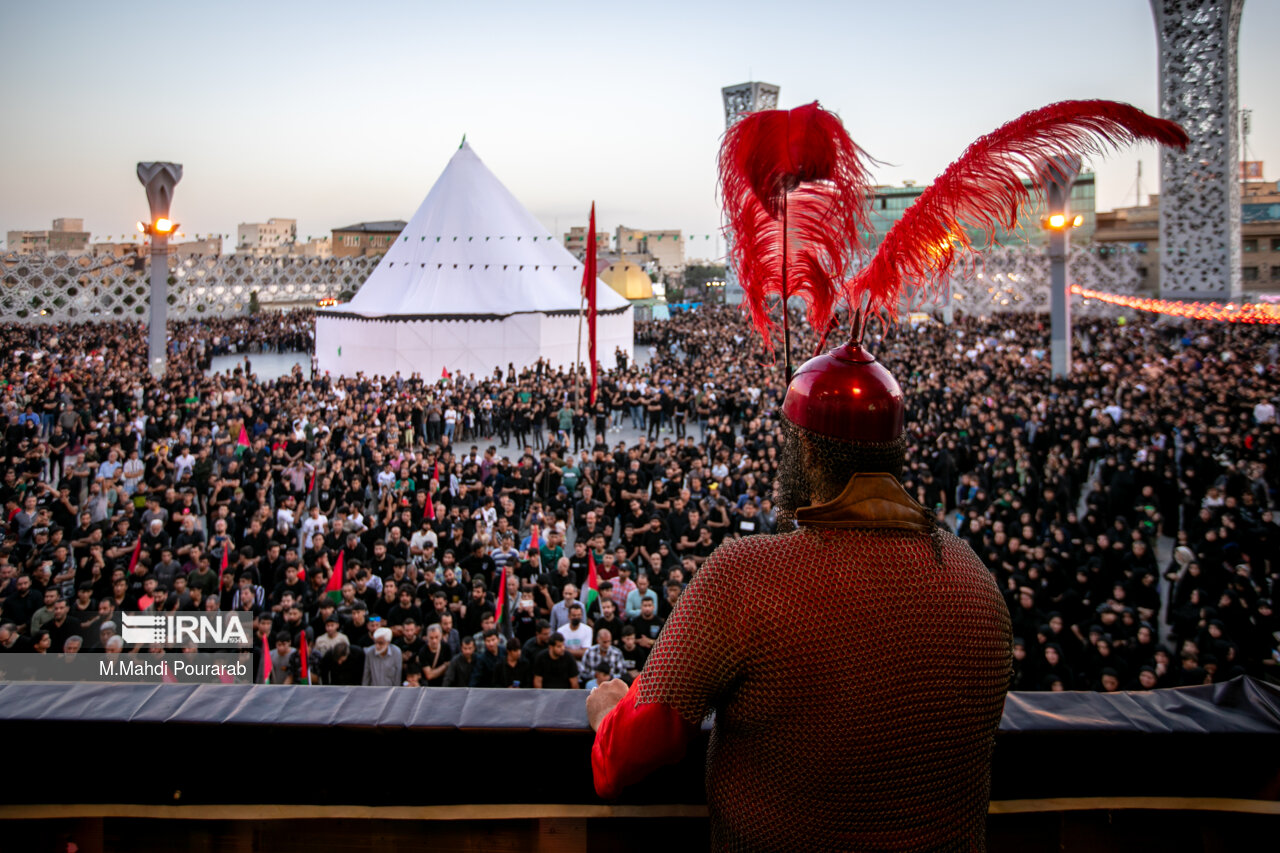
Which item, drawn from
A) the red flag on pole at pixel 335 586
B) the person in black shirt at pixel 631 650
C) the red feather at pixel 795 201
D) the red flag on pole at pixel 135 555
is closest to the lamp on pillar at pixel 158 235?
the red flag on pole at pixel 135 555

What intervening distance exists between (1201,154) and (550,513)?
26.4 metres

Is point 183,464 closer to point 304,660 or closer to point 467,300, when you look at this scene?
point 304,660

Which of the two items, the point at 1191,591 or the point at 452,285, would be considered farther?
the point at 452,285

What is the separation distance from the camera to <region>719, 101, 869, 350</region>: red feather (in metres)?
1.56

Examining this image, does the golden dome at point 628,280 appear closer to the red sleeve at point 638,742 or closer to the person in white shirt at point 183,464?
the person in white shirt at point 183,464

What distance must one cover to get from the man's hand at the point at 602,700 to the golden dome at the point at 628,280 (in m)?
49.8

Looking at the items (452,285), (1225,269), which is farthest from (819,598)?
(1225,269)

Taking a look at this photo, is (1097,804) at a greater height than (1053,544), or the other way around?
(1097,804)

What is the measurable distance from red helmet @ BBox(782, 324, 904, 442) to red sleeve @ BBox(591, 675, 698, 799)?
477 millimetres

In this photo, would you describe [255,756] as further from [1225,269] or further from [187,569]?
[1225,269]

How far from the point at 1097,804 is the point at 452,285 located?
23895 mm

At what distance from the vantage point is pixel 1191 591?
239 inches

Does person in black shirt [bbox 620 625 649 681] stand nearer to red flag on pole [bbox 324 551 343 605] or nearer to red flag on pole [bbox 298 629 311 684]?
red flag on pole [bbox 298 629 311 684]

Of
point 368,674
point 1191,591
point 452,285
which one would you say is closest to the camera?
point 368,674
